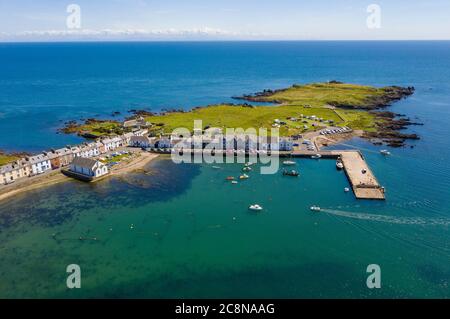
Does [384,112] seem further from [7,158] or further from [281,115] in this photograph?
[7,158]

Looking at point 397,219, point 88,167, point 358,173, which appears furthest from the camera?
point 358,173

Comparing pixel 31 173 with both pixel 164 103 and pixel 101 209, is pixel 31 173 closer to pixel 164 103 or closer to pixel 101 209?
pixel 101 209

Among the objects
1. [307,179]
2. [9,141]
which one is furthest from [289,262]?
[9,141]

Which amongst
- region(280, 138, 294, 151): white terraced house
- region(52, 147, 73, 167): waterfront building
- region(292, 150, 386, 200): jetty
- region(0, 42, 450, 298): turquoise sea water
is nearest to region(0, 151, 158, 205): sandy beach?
region(0, 42, 450, 298): turquoise sea water

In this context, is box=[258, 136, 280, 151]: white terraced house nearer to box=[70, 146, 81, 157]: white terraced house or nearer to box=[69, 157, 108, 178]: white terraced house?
box=[69, 157, 108, 178]: white terraced house

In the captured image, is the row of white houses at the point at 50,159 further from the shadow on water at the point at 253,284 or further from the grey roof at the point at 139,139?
the shadow on water at the point at 253,284

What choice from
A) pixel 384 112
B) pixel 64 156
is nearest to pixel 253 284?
pixel 64 156

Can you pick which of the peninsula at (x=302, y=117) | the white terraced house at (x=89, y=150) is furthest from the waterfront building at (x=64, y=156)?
the peninsula at (x=302, y=117)
